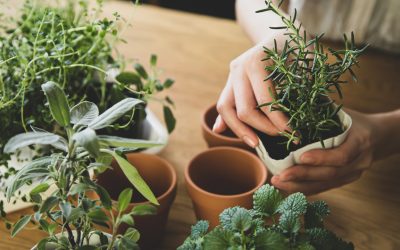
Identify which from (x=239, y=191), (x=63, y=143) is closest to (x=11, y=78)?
(x=63, y=143)

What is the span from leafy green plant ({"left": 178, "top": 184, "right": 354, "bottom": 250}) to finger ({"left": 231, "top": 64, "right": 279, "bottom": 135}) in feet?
0.58

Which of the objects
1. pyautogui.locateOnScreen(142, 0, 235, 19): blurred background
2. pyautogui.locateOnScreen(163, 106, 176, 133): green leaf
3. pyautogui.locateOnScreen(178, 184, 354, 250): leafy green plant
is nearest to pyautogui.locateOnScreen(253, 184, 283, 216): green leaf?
pyautogui.locateOnScreen(178, 184, 354, 250): leafy green plant

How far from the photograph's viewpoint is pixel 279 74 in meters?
0.73

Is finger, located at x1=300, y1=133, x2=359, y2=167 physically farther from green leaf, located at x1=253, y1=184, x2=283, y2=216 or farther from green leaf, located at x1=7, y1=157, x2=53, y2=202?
green leaf, located at x1=7, y1=157, x2=53, y2=202

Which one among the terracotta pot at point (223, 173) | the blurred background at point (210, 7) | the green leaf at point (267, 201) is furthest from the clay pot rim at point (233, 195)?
the blurred background at point (210, 7)

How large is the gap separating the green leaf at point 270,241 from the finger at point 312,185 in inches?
10.1

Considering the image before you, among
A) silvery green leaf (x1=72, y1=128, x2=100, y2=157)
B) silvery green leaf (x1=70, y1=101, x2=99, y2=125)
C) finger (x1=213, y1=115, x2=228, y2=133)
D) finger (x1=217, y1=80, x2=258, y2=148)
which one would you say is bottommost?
finger (x1=213, y1=115, x2=228, y2=133)

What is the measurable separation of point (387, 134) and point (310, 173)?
26 centimetres

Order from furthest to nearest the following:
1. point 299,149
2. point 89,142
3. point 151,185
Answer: point 151,185 → point 299,149 → point 89,142

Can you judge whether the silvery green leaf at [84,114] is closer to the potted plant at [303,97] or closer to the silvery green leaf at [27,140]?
the silvery green leaf at [27,140]

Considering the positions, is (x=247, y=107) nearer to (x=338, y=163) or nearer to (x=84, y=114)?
(x=338, y=163)

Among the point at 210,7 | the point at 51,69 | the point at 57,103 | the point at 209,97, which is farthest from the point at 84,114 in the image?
the point at 210,7

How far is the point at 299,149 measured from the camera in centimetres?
80

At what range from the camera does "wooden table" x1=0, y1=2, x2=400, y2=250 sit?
91 centimetres
